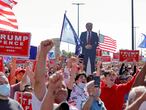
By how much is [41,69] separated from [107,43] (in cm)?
1877

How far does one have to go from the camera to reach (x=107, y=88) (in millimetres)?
8328

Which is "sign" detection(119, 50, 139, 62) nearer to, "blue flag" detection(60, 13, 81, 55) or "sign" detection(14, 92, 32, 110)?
"blue flag" detection(60, 13, 81, 55)

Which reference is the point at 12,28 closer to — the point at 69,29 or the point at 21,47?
the point at 21,47

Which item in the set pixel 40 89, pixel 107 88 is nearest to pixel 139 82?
pixel 40 89

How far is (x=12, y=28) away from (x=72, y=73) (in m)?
4.07

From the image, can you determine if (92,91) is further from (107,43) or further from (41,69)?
(107,43)

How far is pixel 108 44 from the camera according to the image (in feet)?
77.7

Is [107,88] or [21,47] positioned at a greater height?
[21,47]

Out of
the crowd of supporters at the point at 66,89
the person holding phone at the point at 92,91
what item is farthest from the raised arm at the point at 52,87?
the person holding phone at the point at 92,91

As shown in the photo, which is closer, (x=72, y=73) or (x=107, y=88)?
(x=107, y=88)

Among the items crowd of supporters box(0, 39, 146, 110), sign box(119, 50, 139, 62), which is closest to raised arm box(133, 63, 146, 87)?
crowd of supporters box(0, 39, 146, 110)

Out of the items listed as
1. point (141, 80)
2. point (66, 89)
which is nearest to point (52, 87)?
point (66, 89)

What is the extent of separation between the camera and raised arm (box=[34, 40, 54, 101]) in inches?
197

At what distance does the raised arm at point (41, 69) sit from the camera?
Result: 16.4 ft
